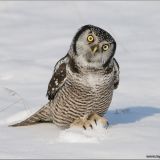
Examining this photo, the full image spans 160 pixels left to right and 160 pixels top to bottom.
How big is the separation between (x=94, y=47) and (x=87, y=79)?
309 millimetres

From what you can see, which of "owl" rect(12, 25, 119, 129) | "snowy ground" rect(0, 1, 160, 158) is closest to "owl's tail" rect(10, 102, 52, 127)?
"snowy ground" rect(0, 1, 160, 158)

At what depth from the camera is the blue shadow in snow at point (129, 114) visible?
298 inches

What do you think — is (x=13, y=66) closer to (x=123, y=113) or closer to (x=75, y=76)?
(x=123, y=113)

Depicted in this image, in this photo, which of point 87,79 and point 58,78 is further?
point 58,78

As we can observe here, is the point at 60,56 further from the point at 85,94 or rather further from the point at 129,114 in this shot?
the point at 85,94

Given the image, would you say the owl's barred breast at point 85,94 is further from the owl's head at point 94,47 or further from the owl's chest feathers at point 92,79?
the owl's head at point 94,47

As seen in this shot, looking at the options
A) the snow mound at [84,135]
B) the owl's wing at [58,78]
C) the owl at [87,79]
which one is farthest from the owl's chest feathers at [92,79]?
the snow mound at [84,135]

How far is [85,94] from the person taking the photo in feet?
22.6

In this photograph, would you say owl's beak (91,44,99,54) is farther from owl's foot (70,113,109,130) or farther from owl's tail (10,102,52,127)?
owl's tail (10,102,52,127)

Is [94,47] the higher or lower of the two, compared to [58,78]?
higher

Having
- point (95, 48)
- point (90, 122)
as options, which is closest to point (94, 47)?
point (95, 48)
